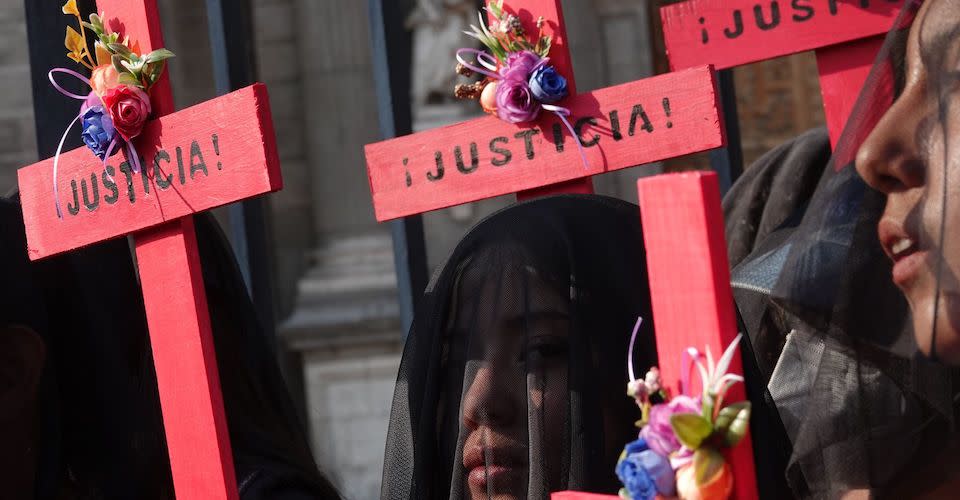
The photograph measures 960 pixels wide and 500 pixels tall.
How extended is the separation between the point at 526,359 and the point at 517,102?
1.54 ft

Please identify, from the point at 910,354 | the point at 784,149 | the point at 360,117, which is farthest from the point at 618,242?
the point at 360,117

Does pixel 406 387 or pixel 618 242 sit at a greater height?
pixel 618 242

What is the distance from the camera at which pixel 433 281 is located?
205cm

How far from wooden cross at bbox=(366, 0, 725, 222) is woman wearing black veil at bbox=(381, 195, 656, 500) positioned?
146mm

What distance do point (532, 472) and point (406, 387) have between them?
0.31m

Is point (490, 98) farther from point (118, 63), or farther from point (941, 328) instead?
point (941, 328)

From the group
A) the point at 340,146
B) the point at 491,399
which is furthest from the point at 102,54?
the point at 340,146

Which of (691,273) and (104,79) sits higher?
(104,79)

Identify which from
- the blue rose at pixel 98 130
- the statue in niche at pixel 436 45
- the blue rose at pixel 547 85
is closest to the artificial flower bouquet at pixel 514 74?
the blue rose at pixel 547 85

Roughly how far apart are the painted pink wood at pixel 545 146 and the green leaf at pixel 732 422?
2.43 ft

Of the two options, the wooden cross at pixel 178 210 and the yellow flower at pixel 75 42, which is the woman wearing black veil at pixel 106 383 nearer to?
the wooden cross at pixel 178 210

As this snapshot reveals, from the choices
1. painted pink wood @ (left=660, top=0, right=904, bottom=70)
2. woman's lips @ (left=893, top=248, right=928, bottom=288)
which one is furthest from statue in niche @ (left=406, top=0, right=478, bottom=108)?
woman's lips @ (left=893, top=248, right=928, bottom=288)

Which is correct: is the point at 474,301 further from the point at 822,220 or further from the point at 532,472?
the point at 822,220

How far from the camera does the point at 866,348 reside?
1.58 m
